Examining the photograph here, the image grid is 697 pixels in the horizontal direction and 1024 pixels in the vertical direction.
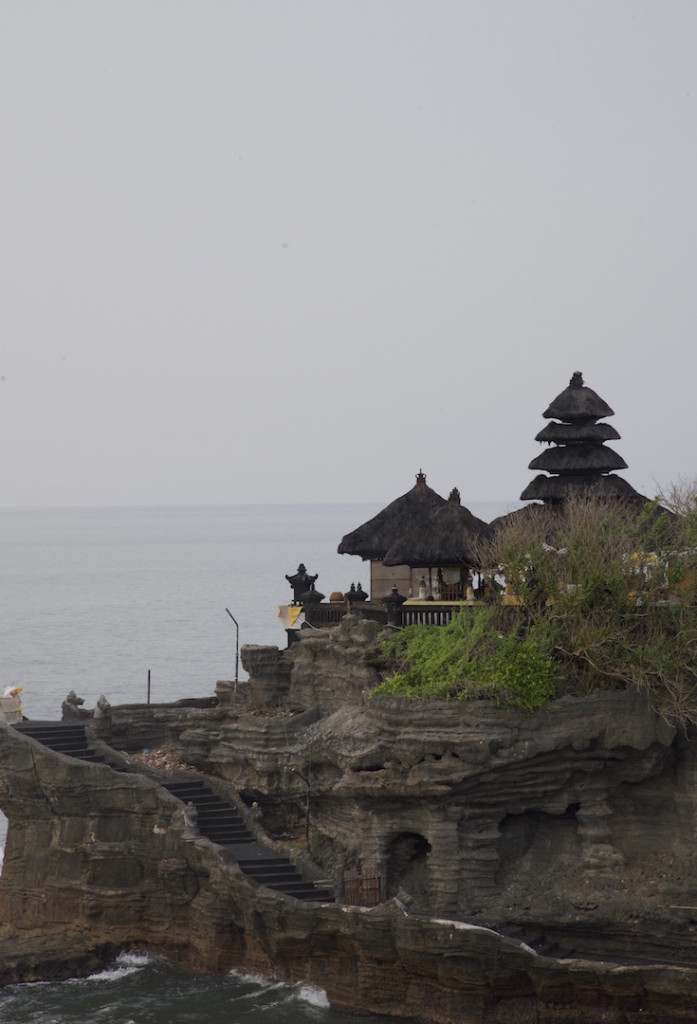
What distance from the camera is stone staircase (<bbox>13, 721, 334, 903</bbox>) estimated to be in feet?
147

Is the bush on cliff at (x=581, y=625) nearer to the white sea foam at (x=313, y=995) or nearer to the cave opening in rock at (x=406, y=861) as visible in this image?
the cave opening in rock at (x=406, y=861)

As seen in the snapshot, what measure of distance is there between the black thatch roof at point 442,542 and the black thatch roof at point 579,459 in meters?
3.33

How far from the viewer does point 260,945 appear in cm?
4459

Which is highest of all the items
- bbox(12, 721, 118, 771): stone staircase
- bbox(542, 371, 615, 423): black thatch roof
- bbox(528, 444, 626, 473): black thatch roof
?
bbox(542, 371, 615, 423): black thatch roof

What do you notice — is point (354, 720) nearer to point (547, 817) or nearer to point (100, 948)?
point (547, 817)

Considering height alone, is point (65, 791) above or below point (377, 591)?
below

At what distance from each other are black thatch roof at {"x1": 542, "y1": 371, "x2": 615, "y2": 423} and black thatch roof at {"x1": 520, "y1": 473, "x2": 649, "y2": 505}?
191 centimetres

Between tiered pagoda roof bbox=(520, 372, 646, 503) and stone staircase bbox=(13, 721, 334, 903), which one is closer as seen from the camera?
stone staircase bbox=(13, 721, 334, 903)

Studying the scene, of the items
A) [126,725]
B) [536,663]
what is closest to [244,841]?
[126,725]

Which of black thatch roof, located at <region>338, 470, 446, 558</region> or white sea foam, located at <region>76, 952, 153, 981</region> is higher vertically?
black thatch roof, located at <region>338, 470, 446, 558</region>

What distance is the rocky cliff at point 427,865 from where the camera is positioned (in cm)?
4069

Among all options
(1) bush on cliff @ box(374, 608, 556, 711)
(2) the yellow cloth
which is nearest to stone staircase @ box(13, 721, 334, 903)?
(1) bush on cliff @ box(374, 608, 556, 711)

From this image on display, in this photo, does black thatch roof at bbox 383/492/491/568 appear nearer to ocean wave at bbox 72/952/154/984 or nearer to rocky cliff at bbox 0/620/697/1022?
rocky cliff at bbox 0/620/697/1022

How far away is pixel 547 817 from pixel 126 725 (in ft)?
53.4
